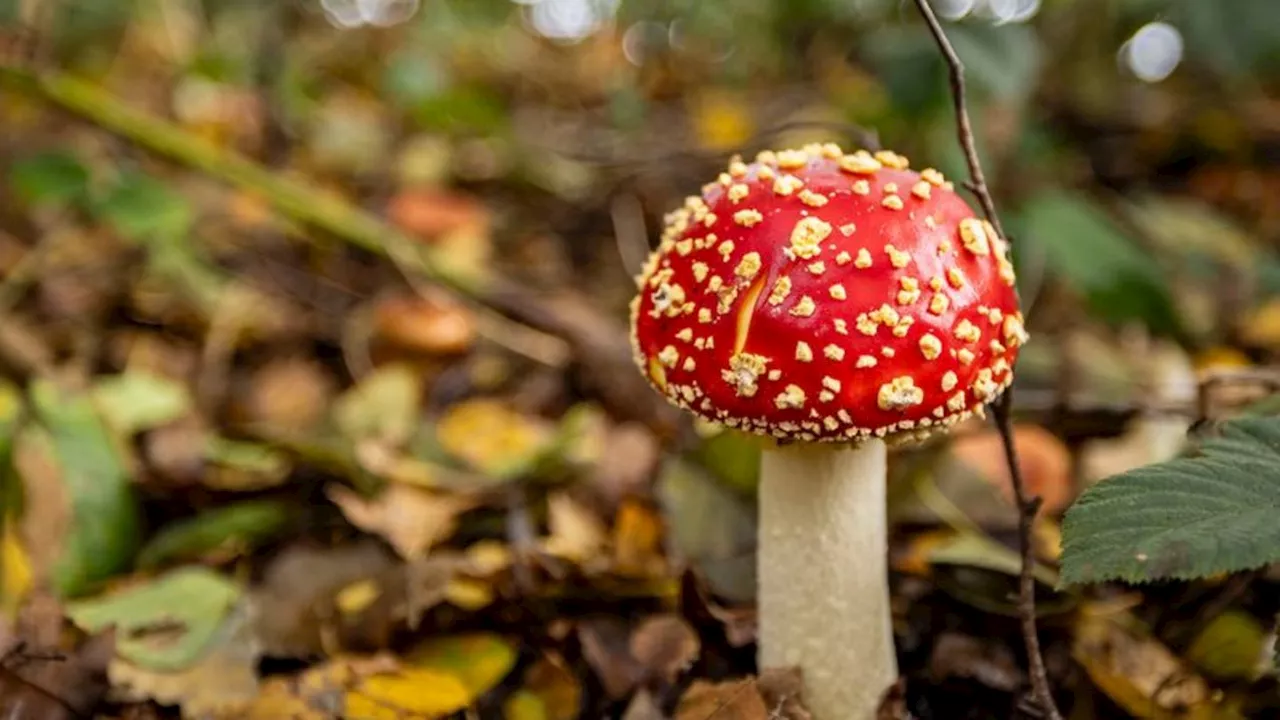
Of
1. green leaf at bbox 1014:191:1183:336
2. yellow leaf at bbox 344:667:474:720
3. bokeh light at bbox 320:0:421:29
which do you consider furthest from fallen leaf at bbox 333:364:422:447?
bokeh light at bbox 320:0:421:29

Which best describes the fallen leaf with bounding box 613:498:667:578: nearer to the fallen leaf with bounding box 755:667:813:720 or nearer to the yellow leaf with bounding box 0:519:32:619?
the fallen leaf with bounding box 755:667:813:720

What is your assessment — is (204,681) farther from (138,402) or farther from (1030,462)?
(1030,462)

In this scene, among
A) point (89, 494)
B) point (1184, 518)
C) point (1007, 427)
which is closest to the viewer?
point (1184, 518)

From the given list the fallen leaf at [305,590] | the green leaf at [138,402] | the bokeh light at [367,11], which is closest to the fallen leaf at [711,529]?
the fallen leaf at [305,590]

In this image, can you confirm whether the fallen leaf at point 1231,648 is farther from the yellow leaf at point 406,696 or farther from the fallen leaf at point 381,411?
the fallen leaf at point 381,411

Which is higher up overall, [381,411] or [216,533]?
[381,411]

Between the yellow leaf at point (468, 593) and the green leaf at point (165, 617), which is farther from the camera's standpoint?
the yellow leaf at point (468, 593)

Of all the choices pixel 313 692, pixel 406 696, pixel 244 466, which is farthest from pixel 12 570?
pixel 406 696
